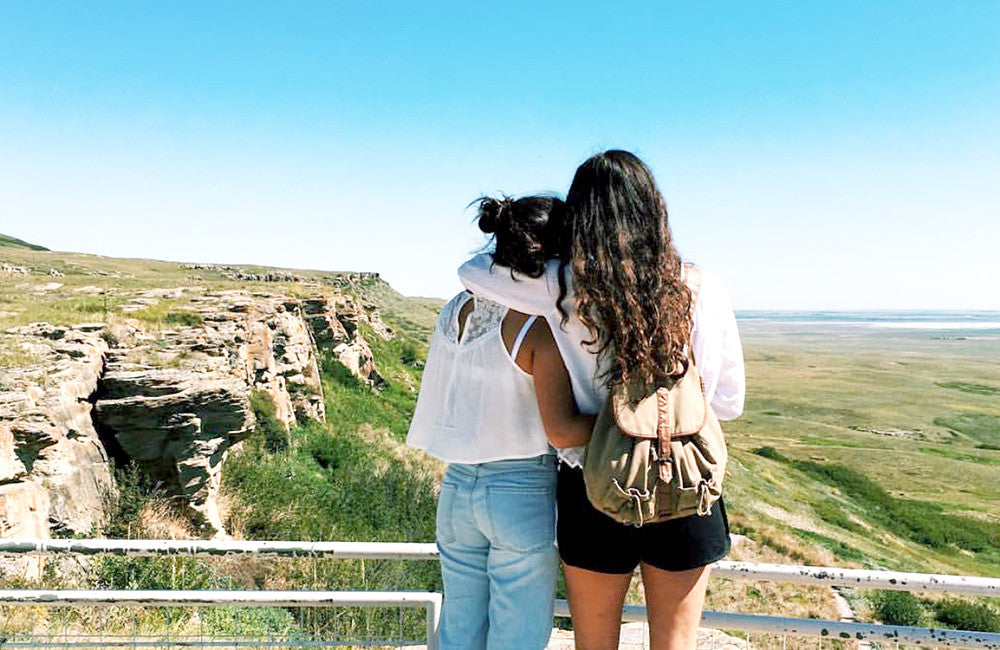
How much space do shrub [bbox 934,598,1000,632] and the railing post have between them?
65.9ft

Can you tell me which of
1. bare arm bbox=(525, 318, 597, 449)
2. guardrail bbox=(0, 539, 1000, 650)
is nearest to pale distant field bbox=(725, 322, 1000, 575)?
guardrail bbox=(0, 539, 1000, 650)

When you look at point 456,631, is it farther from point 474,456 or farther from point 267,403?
point 267,403

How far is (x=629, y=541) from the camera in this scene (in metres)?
1.99

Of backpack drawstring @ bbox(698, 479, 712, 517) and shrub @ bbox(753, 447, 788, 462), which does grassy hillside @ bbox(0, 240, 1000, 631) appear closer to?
shrub @ bbox(753, 447, 788, 462)

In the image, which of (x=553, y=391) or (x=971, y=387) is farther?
(x=971, y=387)

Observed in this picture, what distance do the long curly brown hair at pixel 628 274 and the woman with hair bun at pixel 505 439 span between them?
12 cm

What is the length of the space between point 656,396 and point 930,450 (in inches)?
3516

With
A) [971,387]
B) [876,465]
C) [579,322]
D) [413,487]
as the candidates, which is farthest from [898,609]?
[971,387]

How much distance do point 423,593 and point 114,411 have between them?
8102 mm

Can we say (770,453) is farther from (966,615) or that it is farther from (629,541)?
(629,541)

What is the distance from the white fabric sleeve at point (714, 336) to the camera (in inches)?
81.2

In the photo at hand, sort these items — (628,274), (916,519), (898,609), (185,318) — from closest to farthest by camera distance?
(628,274)
(185,318)
(898,609)
(916,519)

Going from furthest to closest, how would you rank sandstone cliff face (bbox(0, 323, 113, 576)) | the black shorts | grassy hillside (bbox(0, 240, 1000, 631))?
grassy hillside (bbox(0, 240, 1000, 631)) → sandstone cliff face (bbox(0, 323, 113, 576)) → the black shorts

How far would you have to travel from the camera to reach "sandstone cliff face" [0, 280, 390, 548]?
789 centimetres
